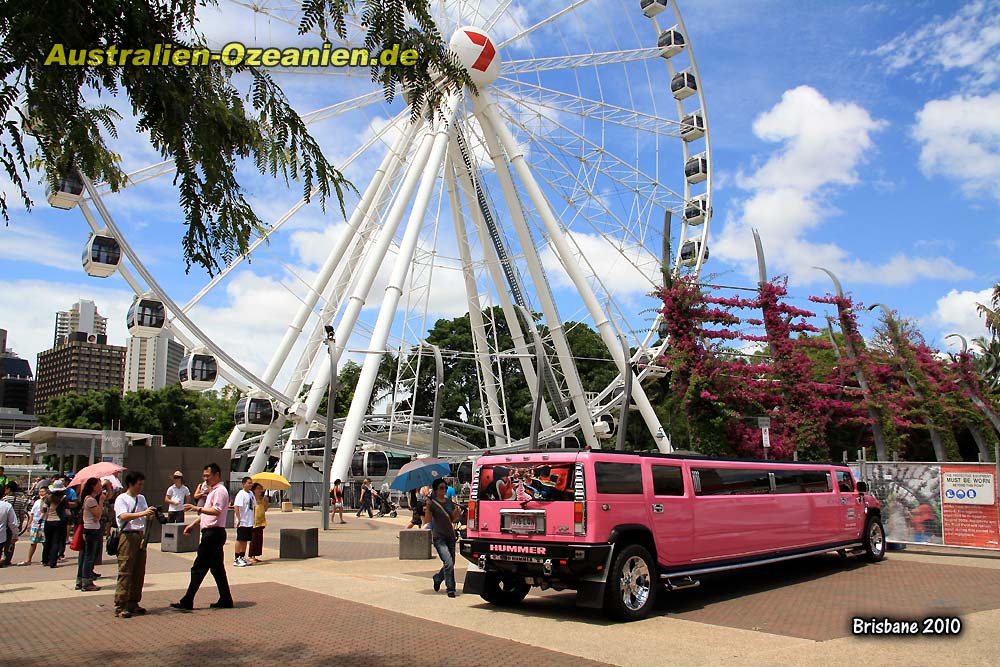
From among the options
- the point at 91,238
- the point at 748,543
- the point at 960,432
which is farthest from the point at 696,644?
the point at 960,432

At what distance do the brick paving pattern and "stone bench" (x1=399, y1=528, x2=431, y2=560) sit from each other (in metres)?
5.83

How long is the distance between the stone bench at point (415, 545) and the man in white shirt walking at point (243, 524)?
3025 mm

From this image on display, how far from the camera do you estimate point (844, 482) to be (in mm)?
15312

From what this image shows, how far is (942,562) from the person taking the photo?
16250mm

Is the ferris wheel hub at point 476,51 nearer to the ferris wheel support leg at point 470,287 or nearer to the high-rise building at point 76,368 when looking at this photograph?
the ferris wheel support leg at point 470,287

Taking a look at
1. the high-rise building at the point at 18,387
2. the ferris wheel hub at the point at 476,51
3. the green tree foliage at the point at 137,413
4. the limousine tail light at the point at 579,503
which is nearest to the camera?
the limousine tail light at the point at 579,503

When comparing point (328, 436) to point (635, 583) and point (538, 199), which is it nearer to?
point (538, 199)

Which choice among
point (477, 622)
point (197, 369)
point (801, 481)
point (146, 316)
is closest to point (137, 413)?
point (197, 369)

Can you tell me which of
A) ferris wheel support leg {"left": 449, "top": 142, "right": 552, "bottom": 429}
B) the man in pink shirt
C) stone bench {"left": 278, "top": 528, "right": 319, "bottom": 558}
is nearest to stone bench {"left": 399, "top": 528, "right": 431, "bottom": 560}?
stone bench {"left": 278, "top": 528, "right": 319, "bottom": 558}

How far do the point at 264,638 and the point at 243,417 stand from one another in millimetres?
24227

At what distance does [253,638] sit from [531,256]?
92.7 feet

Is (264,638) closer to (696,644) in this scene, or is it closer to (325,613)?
(325,613)

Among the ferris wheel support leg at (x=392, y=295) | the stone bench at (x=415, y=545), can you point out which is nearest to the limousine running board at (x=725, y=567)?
the stone bench at (x=415, y=545)

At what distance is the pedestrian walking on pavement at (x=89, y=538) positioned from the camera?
40.4 feet
